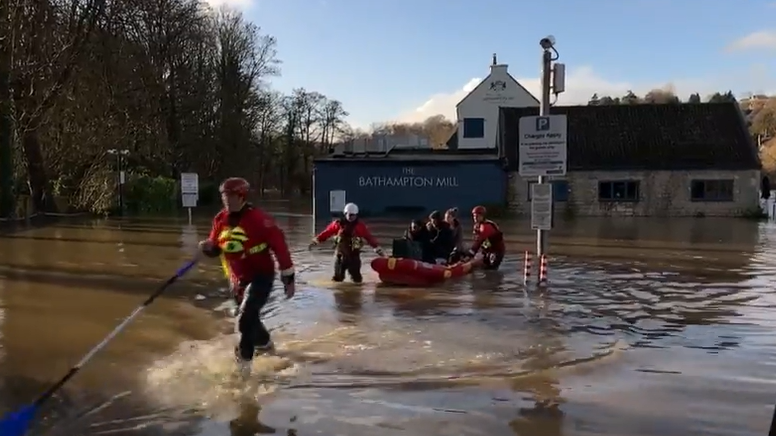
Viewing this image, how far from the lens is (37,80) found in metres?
28.4

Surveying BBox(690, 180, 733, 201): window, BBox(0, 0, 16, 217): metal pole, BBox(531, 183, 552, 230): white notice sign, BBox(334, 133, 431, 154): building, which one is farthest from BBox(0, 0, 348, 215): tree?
BBox(690, 180, 733, 201): window

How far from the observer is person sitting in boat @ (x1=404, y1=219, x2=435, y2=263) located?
15.7 meters

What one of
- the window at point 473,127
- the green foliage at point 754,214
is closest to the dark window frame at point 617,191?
the green foliage at point 754,214

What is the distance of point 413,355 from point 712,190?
32.8m

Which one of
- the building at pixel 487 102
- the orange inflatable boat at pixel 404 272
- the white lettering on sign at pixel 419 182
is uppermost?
the building at pixel 487 102

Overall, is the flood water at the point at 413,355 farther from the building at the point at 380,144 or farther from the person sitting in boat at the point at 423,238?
the building at the point at 380,144

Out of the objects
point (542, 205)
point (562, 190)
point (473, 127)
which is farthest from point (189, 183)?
point (473, 127)

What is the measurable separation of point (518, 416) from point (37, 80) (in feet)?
86.5

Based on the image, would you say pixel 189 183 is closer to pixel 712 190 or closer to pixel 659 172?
pixel 659 172

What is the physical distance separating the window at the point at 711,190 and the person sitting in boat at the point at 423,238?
1003 inches

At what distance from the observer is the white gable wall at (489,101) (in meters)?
56.4

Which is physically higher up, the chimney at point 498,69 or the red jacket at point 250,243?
the chimney at point 498,69

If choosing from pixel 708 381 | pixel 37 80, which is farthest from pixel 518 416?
pixel 37 80

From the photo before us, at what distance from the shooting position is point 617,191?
38281 millimetres
